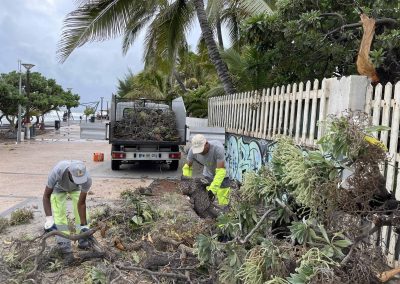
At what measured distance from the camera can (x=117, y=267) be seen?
3.91 m

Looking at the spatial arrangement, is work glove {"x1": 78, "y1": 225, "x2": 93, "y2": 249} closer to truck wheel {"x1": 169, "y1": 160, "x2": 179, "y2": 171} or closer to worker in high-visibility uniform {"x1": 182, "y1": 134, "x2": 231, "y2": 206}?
worker in high-visibility uniform {"x1": 182, "y1": 134, "x2": 231, "y2": 206}

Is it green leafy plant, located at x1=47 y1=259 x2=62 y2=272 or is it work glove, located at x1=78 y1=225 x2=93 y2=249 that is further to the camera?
work glove, located at x1=78 y1=225 x2=93 y2=249

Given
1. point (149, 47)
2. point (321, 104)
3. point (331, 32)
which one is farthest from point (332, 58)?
point (149, 47)

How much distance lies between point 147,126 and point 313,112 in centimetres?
718

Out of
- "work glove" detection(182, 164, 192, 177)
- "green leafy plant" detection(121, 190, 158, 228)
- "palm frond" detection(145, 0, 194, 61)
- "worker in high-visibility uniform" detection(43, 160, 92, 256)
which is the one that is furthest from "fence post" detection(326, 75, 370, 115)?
"palm frond" detection(145, 0, 194, 61)

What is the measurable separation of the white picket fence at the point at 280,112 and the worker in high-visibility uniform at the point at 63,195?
2.66m

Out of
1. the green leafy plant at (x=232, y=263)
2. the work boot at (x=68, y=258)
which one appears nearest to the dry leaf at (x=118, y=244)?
the work boot at (x=68, y=258)

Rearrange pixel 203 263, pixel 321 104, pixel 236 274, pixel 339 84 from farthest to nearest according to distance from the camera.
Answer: pixel 321 104 < pixel 339 84 < pixel 203 263 < pixel 236 274

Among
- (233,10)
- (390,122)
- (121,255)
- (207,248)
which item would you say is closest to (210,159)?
(121,255)

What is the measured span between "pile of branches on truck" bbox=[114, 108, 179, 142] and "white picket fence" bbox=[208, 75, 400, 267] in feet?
6.86

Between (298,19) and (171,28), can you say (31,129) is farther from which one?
(298,19)

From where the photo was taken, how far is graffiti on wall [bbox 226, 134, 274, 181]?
23.8ft

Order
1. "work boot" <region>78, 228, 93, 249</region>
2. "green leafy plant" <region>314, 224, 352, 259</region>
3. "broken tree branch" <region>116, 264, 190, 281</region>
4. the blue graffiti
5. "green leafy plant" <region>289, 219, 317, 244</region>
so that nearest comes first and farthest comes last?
"green leafy plant" <region>314, 224, 352, 259</region>
"green leafy plant" <region>289, 219, 317, 244</region>
"broken tree branch" <region>116, 264, 190, 281</region>
"work boot" <region>78, 228, 93, 249</region>
the blue graffiti

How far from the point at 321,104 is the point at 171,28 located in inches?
330
